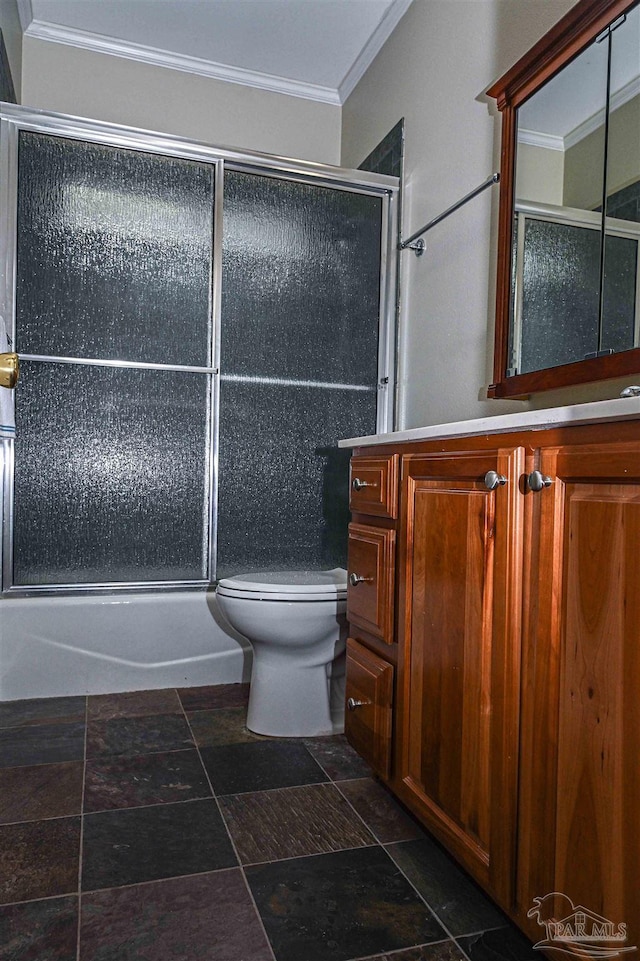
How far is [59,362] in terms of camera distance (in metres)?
2.30

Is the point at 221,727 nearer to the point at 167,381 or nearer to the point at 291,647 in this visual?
the point at 291,647

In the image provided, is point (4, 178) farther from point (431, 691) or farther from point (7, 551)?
point (431, 691)

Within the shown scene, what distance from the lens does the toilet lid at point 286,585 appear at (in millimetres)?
1919

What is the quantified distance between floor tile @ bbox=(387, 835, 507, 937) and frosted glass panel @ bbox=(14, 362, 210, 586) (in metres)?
1.33

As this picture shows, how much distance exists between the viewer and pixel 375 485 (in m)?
1.60

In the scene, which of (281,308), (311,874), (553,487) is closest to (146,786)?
(311,874)

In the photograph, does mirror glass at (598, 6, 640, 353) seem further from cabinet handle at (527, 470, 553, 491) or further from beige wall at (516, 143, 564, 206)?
cabinet handle at (527, 470, 553, 491)

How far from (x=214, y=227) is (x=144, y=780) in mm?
Answer: 1822

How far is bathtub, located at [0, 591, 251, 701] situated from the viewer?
225 centimetres

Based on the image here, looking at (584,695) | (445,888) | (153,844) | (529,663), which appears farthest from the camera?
(153,844)

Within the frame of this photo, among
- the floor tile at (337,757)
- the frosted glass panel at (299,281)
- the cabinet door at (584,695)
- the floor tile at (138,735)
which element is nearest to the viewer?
the cabinet door at (584,695)

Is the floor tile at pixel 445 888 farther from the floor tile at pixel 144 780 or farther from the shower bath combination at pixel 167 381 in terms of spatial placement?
the shower bath combination at pixel 167 381

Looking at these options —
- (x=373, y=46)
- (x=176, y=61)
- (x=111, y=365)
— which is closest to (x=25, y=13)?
(x=176, y=61)

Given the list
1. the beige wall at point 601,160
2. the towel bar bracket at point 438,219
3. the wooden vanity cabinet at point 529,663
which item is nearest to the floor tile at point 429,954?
the wooden vanity cabinet at point 529,663
